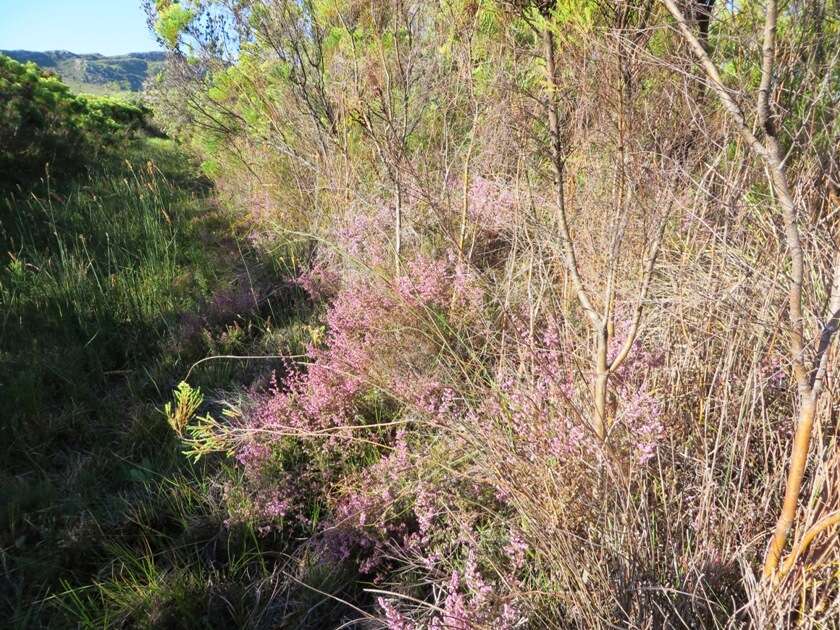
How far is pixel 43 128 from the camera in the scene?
6969 mm

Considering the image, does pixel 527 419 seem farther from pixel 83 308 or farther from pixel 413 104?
pixel 83 308

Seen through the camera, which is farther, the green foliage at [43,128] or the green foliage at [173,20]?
the green foliage at [43,128]

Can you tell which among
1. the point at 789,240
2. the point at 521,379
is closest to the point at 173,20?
the point at 521,379

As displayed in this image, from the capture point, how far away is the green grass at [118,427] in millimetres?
1915

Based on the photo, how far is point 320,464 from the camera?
226 cm

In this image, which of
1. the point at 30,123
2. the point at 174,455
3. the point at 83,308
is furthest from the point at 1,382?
the point at 30,123

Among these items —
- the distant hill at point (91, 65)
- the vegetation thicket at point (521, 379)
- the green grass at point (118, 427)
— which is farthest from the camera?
the distant hill at point (91, 65)

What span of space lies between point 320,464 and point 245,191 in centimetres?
466

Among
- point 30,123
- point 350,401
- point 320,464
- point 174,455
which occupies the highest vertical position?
point 30,123

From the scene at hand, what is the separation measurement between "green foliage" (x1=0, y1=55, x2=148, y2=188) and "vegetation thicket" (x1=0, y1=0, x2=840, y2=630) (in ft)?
11.6

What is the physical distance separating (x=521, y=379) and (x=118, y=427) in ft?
7.25

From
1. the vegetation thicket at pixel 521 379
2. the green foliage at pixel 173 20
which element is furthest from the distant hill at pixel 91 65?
the vegetation thicket at pixel 521 379

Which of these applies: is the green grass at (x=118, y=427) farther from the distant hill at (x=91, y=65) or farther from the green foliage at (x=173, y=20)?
the distant hill at (x=91, y=65)

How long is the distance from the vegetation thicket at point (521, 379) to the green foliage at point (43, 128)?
3.53 metres
